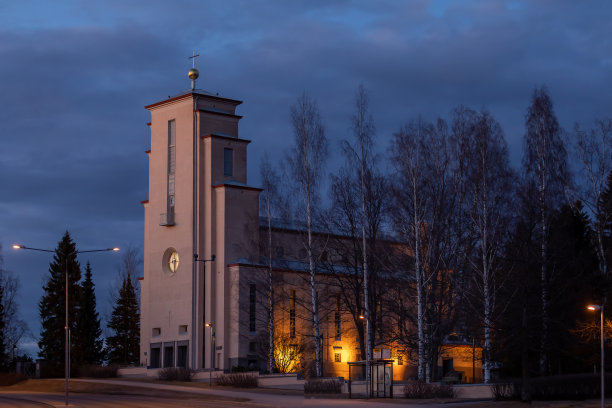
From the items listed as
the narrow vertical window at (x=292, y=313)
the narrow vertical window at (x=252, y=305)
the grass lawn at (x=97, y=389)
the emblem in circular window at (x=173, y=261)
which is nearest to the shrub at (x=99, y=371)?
the grass lawn at (x=97, y=389)

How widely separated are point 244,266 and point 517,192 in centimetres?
2235

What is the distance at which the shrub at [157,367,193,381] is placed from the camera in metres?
56.6

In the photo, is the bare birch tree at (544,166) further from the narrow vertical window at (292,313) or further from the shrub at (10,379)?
the shrub at (10,379)

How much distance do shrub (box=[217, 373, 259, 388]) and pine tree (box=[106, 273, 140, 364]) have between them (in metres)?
32.0

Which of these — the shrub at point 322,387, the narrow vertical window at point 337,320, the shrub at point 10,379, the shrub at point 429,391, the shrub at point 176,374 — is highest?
the narrow vertical window at point 337,320

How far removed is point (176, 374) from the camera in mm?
57000

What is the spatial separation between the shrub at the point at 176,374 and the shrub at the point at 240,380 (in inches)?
202

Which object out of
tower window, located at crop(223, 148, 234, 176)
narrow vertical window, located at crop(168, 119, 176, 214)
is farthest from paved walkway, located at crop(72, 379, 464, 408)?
tower window, located at crop(223, 148, 234, 176)

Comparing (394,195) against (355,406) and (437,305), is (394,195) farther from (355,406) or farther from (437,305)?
(355,406)

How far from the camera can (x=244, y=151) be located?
2645 inches

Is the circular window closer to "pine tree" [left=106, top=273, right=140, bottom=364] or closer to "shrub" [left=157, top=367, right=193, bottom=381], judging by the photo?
"shrub" [left=157, top=367, right=193, bottom=381]

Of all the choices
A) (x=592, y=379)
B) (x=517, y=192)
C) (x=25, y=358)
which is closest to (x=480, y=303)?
(x=517, y=192)

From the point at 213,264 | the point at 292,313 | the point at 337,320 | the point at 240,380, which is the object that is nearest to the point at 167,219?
the point at 213,264

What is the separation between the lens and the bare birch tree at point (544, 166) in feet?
152
